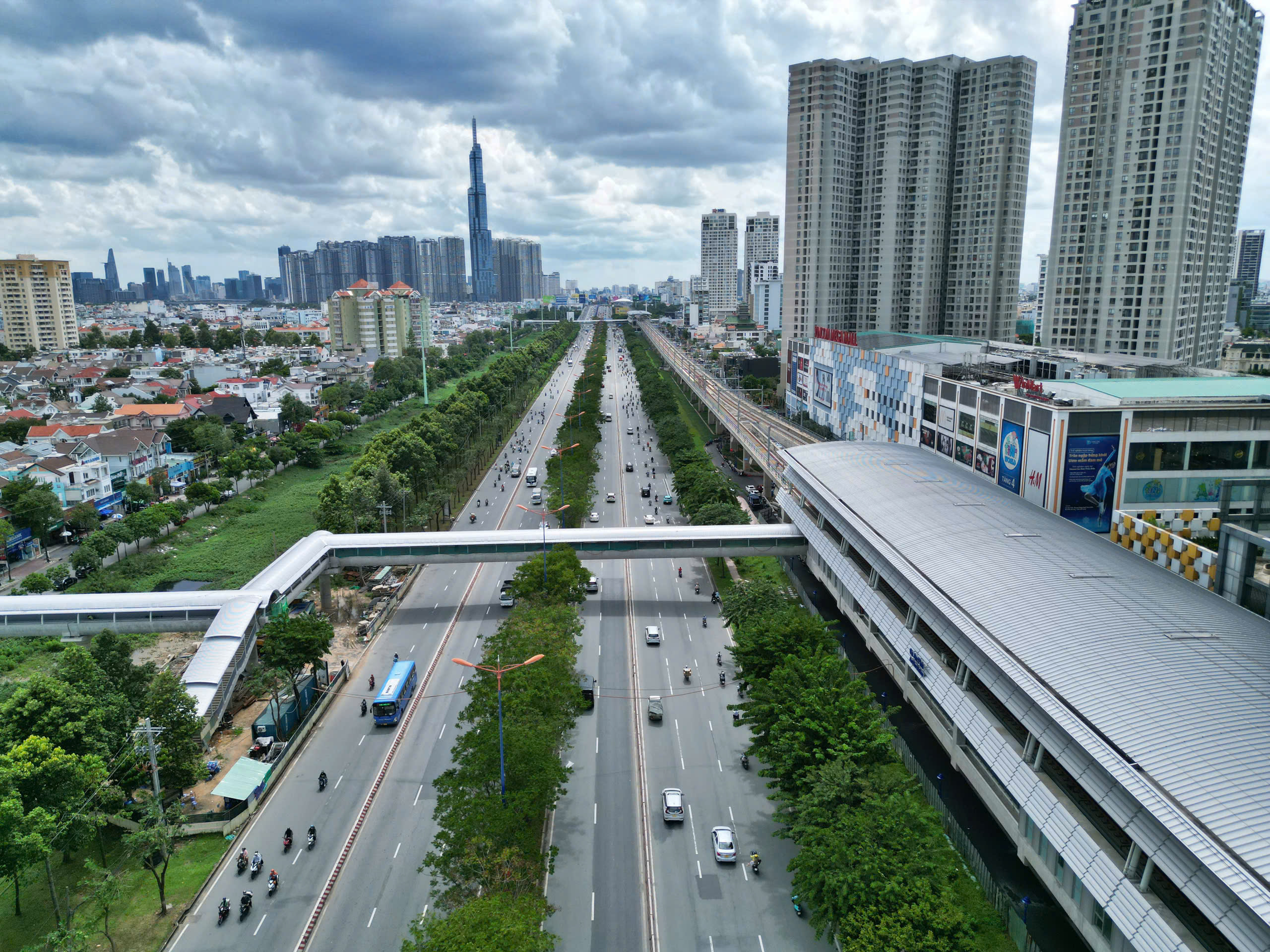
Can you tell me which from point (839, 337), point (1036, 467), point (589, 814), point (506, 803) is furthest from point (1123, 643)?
point (839, 337)

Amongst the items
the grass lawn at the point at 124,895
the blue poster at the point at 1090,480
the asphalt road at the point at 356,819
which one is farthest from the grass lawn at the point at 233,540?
the blue poster at the point at 1090,480

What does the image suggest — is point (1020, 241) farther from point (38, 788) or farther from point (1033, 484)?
point (38, 788)

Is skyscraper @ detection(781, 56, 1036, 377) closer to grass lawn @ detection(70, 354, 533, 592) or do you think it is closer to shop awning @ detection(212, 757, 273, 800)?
grass lawn @ detection(70, 354, 533, 592)

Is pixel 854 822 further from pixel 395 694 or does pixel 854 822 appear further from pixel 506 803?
pixel 395 694

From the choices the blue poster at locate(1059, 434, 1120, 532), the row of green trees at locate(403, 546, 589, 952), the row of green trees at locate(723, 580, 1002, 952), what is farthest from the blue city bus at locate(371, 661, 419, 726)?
the blue poster at locate(1059, 434, 1120, 532)

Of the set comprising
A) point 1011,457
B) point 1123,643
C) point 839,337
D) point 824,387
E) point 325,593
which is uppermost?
point 839,337
